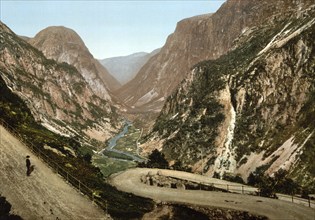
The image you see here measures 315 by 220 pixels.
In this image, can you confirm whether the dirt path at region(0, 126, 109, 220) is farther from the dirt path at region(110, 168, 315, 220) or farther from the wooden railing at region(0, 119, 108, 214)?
the dirt path at region(110, 168, 315, 220)

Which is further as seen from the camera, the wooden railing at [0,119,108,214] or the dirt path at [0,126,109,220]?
the wooden railing at [0,119,108,214]

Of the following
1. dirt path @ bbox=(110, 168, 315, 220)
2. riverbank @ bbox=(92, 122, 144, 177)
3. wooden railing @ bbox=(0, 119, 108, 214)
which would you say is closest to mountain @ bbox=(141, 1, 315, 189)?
riverbank @ bbox=(92, 122, 144, 177)

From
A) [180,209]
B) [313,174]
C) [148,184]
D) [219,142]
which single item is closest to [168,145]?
[219,142]

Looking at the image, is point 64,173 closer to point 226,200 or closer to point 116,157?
point 226,200

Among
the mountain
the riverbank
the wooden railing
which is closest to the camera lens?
the wooden railing

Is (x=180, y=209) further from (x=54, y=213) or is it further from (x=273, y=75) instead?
(x=273, y=75)

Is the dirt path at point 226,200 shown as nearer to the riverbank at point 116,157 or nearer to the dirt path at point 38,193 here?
the dirt path at point 38,193

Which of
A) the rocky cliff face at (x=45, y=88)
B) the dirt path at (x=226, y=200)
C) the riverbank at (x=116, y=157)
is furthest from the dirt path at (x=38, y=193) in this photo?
the rocky cliff face at (x=45, y=88)
